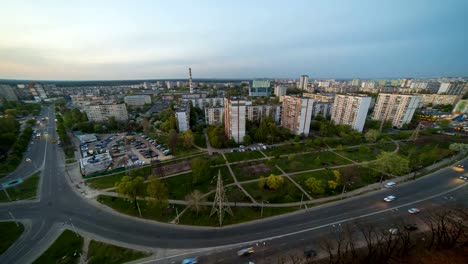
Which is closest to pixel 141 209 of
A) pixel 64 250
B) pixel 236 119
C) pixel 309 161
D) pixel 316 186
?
pixel 64 250

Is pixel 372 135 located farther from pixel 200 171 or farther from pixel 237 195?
pixel 200 171

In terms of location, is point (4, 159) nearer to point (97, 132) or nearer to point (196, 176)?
point (97, 132)

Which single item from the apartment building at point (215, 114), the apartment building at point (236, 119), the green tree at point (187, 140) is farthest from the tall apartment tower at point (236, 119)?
the apartment building at point (215, 114)

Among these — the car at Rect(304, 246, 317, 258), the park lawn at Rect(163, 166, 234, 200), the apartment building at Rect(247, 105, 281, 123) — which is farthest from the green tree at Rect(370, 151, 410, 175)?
the apartment building at Rect(247, 105, 281, 123)

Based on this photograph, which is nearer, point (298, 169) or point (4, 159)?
point (298, 169)

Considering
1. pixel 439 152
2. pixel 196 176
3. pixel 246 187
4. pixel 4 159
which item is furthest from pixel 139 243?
pixel 439 152

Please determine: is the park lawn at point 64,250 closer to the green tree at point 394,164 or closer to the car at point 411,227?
the car at point 411,227

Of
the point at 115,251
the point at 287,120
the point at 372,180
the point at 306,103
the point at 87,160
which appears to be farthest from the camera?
the point at 287,120
